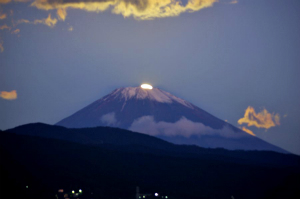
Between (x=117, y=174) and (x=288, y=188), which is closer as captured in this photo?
(x=288, y=188)

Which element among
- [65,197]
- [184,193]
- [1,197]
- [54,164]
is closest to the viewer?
[1,197]

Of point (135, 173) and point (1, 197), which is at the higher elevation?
point (135, 173)

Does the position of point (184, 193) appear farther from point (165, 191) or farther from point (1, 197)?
point (1, 197)

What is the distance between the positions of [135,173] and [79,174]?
79.7ft

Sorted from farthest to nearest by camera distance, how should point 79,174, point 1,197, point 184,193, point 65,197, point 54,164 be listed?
point 54,164, point 79,174, point 184,193, point 65,197, point 1,197

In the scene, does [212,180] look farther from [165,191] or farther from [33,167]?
[33,167]

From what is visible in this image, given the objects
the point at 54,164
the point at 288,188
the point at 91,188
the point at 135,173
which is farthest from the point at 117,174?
the point at 288,188

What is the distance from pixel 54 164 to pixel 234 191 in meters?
58.1

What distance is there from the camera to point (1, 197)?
110 meters

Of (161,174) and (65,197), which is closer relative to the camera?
(65,197)

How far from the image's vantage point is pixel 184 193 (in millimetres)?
158125

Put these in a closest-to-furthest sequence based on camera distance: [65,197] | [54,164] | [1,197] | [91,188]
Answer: [1,197] < [65,197] < [91,188] < [54,164]

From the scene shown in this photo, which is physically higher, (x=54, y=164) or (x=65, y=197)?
(x=54, y=164)

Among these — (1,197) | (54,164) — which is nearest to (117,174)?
(54,164)
